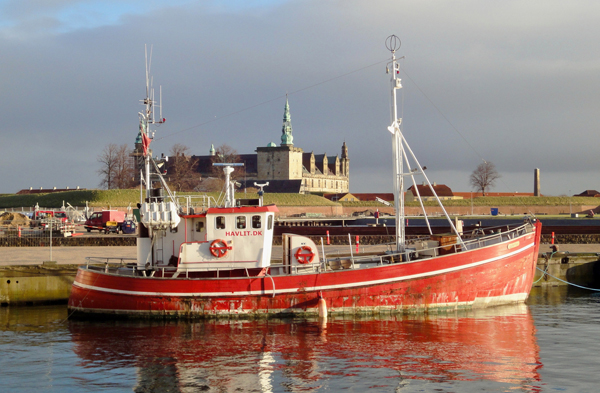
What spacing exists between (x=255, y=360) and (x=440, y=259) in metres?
7.49

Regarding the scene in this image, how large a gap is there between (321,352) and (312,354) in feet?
0.91

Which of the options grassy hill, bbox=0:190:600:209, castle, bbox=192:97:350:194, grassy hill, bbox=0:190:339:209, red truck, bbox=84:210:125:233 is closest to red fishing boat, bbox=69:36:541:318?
red truck, bbox=84:210:125:233

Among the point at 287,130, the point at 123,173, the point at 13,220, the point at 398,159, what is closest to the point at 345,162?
the point at 287,130

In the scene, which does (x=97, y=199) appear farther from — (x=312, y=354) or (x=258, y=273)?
(x=312, y=354)

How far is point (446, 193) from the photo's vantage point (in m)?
142

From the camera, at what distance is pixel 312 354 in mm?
15508

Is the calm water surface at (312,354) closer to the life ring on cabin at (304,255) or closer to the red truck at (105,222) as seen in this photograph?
the life ring on cabin at (304,255)

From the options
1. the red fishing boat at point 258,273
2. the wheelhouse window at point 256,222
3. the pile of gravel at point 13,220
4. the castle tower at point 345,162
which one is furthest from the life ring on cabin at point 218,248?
the castle tower at point 345,162

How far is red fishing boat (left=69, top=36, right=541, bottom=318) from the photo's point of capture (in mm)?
19484

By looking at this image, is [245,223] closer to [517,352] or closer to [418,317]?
[418,317]

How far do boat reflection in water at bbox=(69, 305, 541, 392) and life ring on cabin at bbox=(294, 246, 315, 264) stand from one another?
208 cm

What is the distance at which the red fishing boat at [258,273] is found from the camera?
1948 cm

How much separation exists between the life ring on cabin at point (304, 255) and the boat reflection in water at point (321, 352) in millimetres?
2078

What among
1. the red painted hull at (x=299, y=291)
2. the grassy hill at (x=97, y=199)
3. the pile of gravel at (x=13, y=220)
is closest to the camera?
the red painted hull at (x=299, y=291)
